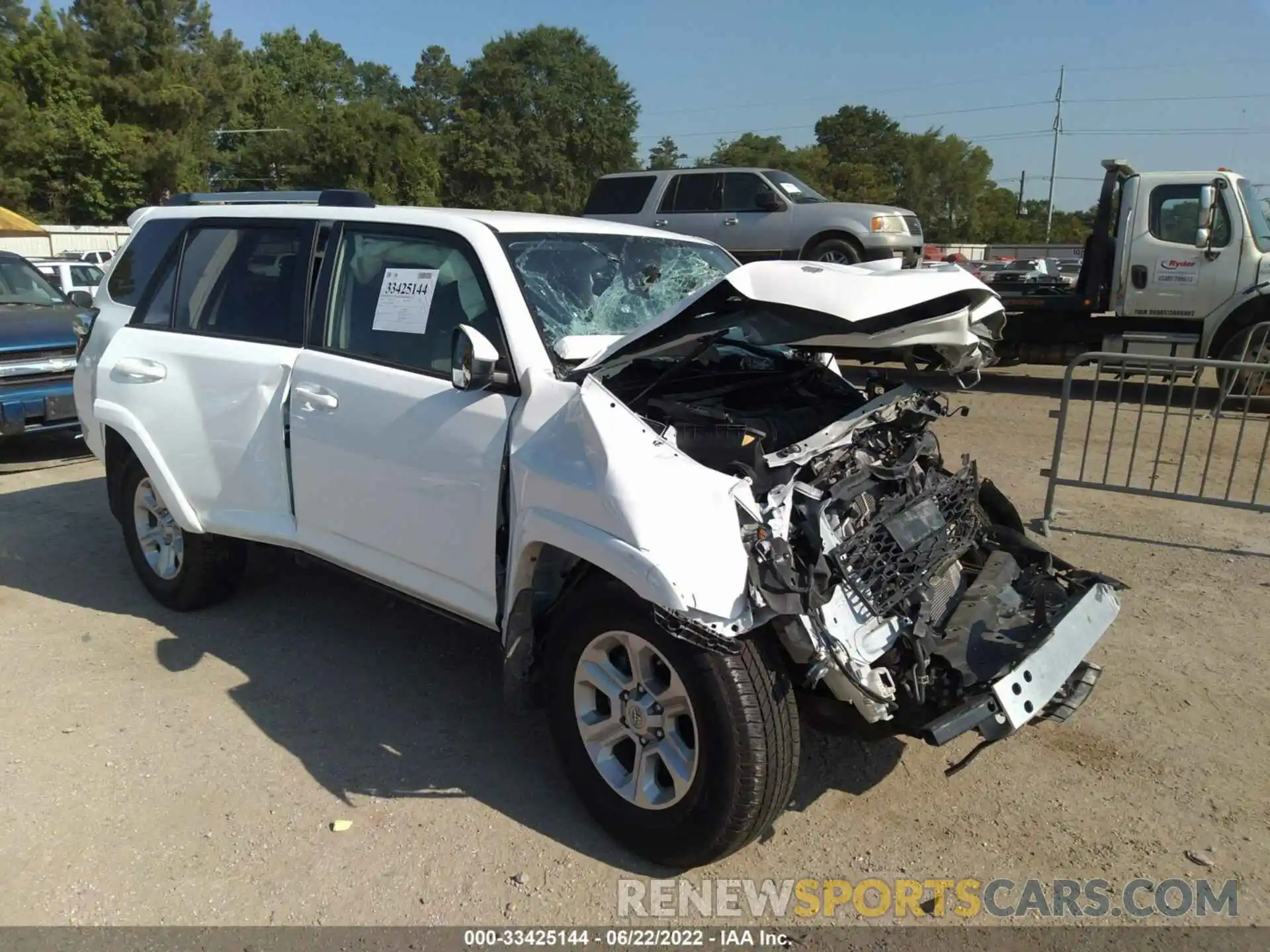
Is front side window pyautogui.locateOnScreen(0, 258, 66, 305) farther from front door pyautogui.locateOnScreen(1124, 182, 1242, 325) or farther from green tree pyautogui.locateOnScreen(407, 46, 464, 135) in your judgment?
green tree pyautogui.locateOnScreen(407, 46, 464, 135)

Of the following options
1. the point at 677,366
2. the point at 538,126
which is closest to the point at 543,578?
the point at 677,366

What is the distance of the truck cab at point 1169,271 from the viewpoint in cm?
1054

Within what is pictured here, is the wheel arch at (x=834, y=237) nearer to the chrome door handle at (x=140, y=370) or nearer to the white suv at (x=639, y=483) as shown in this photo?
the white suv at (x=639, y=483)

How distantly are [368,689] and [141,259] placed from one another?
114 inches

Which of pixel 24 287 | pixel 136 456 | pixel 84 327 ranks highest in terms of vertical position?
pixel 84 327

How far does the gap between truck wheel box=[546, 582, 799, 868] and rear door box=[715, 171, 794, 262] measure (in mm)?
11843

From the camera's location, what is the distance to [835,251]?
14.0 metres

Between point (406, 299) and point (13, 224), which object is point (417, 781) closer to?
point (406, 299)

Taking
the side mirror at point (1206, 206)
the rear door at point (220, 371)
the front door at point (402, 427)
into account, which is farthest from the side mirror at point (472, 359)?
the side mirror at point (1206, 206)

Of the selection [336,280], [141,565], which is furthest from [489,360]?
[141,565]

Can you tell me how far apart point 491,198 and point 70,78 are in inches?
940

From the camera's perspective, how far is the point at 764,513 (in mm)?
2832

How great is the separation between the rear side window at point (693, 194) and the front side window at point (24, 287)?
8710 mm

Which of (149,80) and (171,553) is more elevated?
(149,80)
